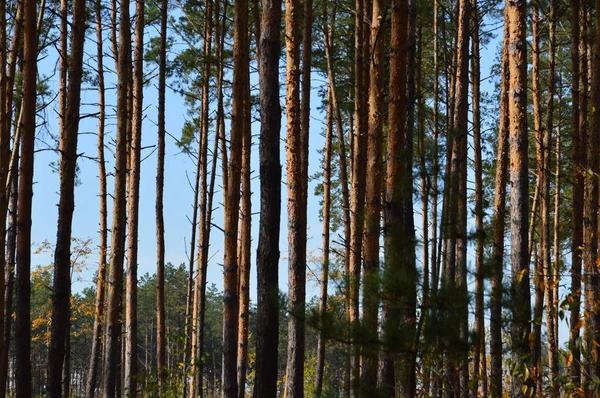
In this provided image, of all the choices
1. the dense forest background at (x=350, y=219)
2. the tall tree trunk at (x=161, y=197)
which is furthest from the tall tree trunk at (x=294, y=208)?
the tall tree trunk at (x=161, y=197)

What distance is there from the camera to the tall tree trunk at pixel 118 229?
1235cm

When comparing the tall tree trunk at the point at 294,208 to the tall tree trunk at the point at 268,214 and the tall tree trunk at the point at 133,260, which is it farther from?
the tall tree trunk at the point at 133,260

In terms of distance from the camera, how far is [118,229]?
41.4ft

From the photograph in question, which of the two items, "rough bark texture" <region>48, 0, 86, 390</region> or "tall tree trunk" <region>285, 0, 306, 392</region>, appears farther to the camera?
"tall tree trunk" <region>285, 0, 306, 392</region>

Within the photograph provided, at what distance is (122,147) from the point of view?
12.6 meters

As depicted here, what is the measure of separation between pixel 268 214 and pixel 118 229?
5.62 m

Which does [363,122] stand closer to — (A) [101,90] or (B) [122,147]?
(B) [122,147]

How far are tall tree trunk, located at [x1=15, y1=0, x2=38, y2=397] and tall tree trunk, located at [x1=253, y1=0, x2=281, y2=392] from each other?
3608 mm

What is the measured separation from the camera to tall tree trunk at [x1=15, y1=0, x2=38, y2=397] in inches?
386

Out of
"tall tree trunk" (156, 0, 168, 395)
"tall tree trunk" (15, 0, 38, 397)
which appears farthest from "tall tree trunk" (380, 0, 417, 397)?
"tall tree trunk" (156, 0, 168, 395)

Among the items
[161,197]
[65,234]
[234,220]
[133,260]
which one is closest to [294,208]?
[234,220]

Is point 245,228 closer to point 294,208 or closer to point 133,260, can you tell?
point 133,260

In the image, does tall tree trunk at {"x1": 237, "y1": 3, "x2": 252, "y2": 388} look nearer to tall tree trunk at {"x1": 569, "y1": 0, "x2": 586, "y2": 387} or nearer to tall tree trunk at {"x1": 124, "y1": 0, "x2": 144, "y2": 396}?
tall tree trunk at {"x1": 124, "y1": 0, "x2": 144, "y2": 396}

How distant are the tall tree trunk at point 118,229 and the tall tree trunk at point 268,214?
483 cm
